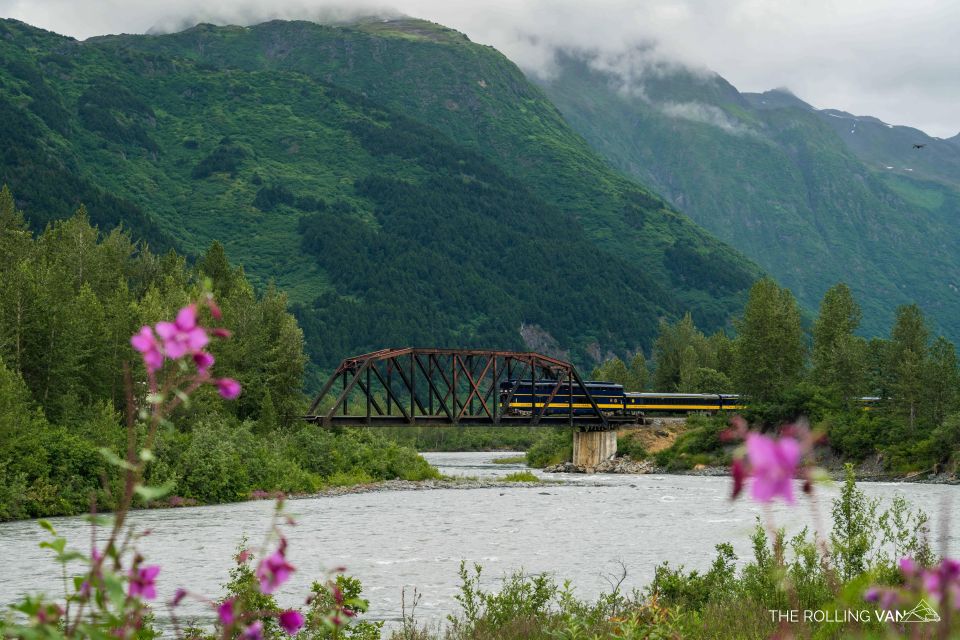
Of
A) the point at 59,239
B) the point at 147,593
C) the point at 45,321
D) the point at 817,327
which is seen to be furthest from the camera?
the point at 817,327

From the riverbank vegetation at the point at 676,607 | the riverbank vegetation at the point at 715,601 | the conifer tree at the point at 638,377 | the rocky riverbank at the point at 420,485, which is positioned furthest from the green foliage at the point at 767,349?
the riverbank vegetation at the point at 715,601

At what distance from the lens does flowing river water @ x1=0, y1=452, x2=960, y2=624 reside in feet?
87.5

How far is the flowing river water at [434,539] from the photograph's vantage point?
26.7 m

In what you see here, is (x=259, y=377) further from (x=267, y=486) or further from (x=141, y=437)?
(x=141, y=437)

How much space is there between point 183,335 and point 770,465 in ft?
5.75

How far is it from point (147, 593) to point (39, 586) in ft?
78.8

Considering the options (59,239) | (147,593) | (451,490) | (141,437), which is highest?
(59,239)

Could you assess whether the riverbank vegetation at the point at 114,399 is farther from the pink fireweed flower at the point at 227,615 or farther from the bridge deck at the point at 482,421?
the pink fireweed flower at the point at 227,615

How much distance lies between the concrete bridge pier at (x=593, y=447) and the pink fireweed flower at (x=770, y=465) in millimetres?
108946

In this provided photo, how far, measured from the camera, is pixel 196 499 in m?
57.2

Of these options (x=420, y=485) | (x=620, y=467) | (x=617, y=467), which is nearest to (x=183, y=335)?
(x=420, y=485)

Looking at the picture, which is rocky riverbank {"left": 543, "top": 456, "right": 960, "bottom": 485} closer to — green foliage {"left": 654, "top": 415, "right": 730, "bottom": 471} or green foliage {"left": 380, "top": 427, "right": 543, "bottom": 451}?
green foliage {"left": 654, "top": 415, "right": 730, "bottom": 471}

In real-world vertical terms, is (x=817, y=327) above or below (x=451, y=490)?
above

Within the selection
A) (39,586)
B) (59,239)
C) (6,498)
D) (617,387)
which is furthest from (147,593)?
(617,387)
